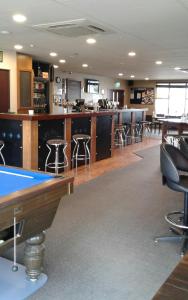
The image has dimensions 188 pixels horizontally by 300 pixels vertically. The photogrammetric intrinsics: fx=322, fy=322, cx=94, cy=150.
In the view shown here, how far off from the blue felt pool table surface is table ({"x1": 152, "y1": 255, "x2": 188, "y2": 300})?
1213 millimetres

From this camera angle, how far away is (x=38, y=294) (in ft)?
8.34

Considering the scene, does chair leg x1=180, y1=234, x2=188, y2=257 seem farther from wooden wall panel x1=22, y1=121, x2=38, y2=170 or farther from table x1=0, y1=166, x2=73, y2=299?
wooden wall panel x1=22, y1=121, x2=38, y2=170

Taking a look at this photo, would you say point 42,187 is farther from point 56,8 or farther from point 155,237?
point 56,8

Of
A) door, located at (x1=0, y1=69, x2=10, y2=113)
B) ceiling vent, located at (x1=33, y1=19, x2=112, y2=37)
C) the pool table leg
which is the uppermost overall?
ceiling vent, located at (x1=33, y1=19, x2=112, y2=37)

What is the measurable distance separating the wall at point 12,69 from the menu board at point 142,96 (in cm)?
1134

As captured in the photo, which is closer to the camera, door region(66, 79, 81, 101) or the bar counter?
the bar counter

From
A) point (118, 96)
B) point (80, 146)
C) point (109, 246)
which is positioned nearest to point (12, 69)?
point (80, 146)

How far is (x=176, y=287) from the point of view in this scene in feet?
5.65

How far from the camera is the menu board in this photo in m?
19.1

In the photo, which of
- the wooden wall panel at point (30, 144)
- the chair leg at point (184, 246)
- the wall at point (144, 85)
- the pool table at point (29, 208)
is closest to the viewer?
the pool table at point (29, 208)

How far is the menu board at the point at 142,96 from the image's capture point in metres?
19.1

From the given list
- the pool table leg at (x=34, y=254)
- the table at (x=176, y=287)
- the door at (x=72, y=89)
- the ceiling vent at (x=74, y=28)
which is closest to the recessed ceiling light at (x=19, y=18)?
the ceiling vent at (x=74, y=28)

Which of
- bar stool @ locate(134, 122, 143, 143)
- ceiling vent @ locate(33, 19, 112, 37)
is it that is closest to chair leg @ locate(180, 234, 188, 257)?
ceiling vent @ locate(33, 19, 112, 37)

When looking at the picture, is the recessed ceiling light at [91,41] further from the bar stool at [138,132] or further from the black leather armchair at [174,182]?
the bar stool at [138,132]
